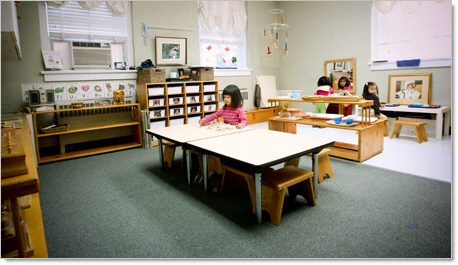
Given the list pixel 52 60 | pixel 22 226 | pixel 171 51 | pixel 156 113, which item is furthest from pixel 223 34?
pixel 22 226

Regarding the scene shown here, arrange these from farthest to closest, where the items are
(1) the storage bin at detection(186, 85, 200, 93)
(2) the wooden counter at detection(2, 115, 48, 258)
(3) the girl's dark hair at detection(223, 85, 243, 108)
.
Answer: (1) the storage bin at detection(186, 85, 200, 93) → (3) the girl's dark hair at detection(223, 85, 243, 108) → (2) the wooden counter at detection(2, 115, 48, 258)

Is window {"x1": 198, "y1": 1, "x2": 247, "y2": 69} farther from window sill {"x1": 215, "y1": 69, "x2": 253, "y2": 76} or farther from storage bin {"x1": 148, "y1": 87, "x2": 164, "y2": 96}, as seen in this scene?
storage bin {"x1": 148, "y1": 87, "x2": 164, "y2": 96}

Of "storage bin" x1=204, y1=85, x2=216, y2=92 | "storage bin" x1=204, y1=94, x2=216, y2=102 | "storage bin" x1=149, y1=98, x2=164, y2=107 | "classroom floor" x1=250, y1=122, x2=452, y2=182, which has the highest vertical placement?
"storage bin" x1=204, y1=85, x2=216, y2=92

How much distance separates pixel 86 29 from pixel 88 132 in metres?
1.74

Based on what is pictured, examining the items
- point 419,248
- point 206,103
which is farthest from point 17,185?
point 206,103

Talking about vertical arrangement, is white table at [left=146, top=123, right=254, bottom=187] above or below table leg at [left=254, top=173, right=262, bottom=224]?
above

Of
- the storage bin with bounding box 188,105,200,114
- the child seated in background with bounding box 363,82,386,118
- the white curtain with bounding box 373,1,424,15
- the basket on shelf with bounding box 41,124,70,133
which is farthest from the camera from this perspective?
the storage bin with bounding box 188,105,200,114

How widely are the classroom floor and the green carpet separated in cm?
26

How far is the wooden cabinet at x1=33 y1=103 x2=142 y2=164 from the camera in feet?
14.6

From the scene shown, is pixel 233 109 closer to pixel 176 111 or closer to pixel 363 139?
pixel 363 139

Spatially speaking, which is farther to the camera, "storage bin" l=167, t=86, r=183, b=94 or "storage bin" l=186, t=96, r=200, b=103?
"storage bin" l=186, t=96, r=200, b=103

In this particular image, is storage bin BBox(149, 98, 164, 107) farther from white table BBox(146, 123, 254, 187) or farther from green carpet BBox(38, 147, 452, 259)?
green carpet BBox(38, 147, 452, 259)

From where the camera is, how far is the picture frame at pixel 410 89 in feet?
16.6

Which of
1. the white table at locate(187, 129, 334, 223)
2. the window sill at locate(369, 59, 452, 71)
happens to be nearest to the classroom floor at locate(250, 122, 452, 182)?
the window sill at locate(369, 59, 452, 71)
